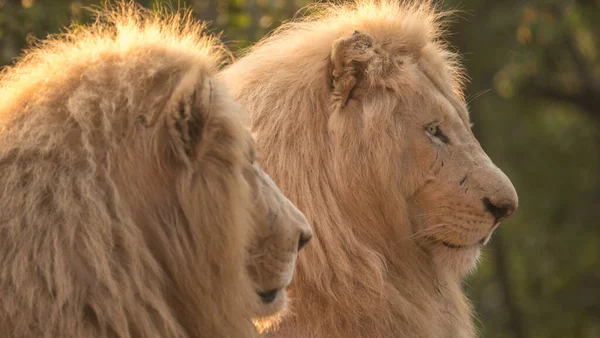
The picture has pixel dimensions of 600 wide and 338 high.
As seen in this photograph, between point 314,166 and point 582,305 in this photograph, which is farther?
point 582,305

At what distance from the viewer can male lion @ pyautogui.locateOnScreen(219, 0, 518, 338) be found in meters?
4.07

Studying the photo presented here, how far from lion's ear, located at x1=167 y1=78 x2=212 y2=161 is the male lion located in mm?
1115

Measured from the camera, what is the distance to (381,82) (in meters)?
4.22

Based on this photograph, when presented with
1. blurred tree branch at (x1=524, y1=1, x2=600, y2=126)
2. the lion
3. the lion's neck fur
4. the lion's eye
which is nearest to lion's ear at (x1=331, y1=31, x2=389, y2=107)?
the lion's neck fur

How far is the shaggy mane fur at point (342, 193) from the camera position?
404cm

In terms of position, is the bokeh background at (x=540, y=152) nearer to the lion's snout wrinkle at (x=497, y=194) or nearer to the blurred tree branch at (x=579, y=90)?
the blurred tree branch at (x=579, y=90)

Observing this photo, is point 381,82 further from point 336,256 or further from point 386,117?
point 336,256

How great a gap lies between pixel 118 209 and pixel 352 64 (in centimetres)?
152

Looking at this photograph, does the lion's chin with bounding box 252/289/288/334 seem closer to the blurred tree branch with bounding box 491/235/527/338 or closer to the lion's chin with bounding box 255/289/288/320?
the lion's chin with bounding box 255/289/288/320

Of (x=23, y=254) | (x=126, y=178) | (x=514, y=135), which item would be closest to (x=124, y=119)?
(x=126, y=178)

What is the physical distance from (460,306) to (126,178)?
2.00 metres

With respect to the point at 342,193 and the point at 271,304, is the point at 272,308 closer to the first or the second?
the point at 271,304

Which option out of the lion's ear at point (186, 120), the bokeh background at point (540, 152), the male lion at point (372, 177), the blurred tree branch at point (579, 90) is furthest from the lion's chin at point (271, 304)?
the blurred tree branch at point (579, 90)

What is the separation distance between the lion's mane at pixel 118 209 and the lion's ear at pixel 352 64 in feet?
3.57
